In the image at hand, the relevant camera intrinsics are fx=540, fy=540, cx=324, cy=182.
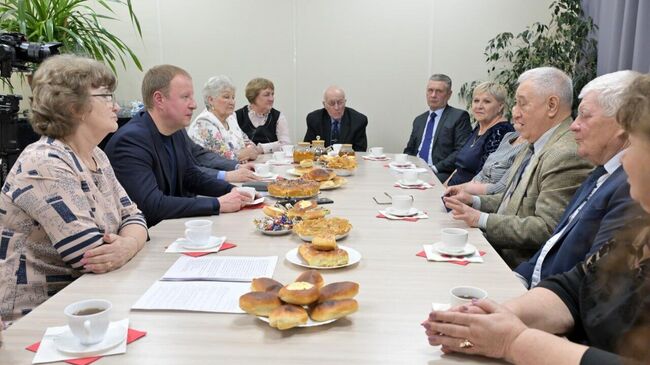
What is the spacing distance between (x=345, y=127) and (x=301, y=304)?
4.23 m

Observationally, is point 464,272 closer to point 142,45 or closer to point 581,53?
point 581,53

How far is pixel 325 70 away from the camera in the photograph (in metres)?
5.82

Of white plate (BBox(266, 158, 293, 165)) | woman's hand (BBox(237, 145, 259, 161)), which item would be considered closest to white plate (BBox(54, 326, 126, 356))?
white plate (BBox(266, 158, 293, 165))

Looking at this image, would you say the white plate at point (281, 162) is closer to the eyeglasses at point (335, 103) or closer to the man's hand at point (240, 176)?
the man's hand at point (240, 176)

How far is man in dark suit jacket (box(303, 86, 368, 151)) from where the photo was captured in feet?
17.5

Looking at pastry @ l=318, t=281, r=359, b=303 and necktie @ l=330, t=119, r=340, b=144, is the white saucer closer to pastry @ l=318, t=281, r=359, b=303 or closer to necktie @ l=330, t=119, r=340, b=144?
pastry @ l=318, t=281, r=359, b=303

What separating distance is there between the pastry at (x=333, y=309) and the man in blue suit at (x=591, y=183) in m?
0.83

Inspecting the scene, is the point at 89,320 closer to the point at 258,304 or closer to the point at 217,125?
the point at 258,304

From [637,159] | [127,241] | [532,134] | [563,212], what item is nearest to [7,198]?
[127,241]

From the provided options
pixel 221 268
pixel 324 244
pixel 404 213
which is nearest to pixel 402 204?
pixel 404 213

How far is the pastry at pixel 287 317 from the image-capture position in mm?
1123

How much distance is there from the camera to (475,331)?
1.06 metres

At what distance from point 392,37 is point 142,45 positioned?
269 centimetres

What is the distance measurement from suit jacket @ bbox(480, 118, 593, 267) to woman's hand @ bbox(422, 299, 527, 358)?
1036mm
